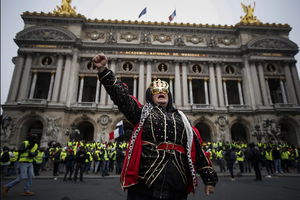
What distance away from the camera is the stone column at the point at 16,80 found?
22.9 metres

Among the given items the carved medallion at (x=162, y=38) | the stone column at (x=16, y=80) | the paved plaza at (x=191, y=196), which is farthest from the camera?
the carved medallion at (x=162, y=38)

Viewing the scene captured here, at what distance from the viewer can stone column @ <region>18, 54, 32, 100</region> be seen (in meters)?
23.2

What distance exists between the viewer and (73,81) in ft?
81.3

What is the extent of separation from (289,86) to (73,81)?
30222 millimetres

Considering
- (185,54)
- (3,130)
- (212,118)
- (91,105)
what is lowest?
(3,130)

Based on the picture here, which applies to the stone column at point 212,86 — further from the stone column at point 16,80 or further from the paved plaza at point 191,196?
the stone column at point 16,80

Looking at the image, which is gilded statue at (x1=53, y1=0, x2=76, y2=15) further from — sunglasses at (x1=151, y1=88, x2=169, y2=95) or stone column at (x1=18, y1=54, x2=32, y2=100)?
sunglasses at (x1=151, y1=88, x2=169, y2=95)

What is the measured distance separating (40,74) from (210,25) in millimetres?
26758

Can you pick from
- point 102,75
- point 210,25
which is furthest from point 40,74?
point 102,75

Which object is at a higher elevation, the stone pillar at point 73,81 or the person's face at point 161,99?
the stone pillar at point 73,81

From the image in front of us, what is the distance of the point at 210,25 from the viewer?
29078 millimetres

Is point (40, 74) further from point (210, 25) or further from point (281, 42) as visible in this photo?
point (281, 42)

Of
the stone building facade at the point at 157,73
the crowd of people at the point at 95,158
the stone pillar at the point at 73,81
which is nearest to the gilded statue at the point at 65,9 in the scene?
the stone building facade at the point at 157,73

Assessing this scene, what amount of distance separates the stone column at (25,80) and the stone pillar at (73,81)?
212 inches
